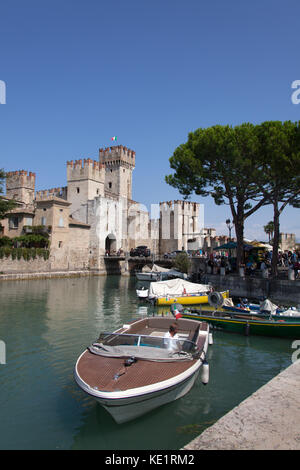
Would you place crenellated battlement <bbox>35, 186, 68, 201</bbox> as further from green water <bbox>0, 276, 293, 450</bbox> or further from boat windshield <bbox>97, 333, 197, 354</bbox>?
boat windshield <bbox>97, 333, 197, 354</bbox>

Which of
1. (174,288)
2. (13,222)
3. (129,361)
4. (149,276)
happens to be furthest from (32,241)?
(129,361)

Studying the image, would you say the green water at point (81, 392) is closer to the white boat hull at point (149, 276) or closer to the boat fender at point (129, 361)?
the boat fender at point (129, 361)

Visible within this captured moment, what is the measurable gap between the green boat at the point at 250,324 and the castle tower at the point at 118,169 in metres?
45.4

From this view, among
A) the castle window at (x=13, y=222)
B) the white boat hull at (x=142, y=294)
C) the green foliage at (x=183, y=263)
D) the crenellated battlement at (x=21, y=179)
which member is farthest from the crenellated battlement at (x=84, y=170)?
the white boat hull at (x=142, y=294)

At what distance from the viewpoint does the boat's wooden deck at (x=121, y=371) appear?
6016 millimetres

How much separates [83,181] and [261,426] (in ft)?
161

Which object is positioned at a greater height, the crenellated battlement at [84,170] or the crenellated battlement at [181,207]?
the crenellated battlement at [84,170]

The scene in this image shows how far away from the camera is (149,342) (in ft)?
27.0

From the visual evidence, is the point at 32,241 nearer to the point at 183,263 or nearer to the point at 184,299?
the point at 183,263

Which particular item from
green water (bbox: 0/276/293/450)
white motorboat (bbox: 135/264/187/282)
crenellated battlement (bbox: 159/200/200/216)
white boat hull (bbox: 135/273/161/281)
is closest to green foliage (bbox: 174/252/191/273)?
white motorboat (bbox: 135/264/187/282)

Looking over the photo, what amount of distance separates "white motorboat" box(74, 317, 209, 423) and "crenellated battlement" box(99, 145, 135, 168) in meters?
53.3

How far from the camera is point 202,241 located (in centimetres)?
5897

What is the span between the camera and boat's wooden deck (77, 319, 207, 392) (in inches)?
237
